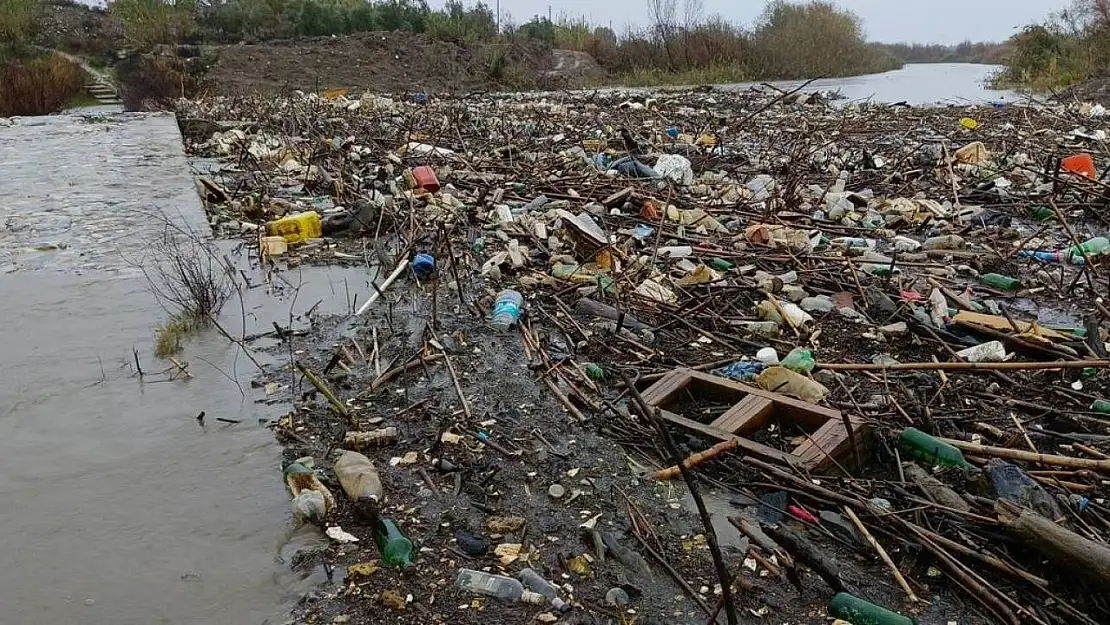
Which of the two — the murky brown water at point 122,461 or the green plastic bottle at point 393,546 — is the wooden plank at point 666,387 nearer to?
the green plastic bottle at point 393,546

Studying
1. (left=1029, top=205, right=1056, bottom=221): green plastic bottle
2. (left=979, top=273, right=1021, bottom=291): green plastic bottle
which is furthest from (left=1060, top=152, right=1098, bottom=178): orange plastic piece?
(left=979, top=273, right=1021, bottom=291): green plastic bottle

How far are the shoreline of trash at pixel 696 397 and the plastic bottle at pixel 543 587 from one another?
0.5 inches

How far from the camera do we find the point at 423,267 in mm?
4543

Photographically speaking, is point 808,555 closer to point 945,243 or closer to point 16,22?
point 945,243

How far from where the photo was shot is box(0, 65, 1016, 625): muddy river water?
202 cm

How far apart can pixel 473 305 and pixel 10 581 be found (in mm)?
2353

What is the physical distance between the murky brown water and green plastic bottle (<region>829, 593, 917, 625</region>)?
1317mm

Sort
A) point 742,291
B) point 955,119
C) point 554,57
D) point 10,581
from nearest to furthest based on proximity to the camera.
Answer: point 10,581, point 742,291, point 955,119, point 554,57

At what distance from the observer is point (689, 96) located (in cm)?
1816

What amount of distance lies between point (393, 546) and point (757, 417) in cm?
135

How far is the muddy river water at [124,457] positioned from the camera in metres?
2.02

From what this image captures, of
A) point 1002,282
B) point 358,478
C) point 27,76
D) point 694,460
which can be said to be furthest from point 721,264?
point 27,76

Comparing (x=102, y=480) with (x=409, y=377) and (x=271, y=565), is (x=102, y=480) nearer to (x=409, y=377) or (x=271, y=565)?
(x=271, y=565)

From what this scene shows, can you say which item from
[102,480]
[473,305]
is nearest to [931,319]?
[473,305]
